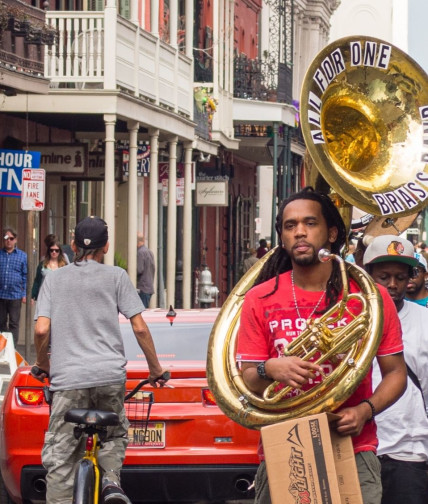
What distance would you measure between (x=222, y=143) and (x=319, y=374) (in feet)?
97.2

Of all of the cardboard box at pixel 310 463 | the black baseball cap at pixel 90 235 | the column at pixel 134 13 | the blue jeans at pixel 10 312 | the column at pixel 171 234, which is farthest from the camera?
the column at pixel 171 234

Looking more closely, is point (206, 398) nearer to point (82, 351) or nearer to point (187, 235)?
point (82, 351)

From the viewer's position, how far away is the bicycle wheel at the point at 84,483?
7562 millimetres

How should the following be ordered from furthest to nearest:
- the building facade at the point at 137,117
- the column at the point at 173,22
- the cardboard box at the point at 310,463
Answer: the column at the point at 173,22 < the building facade at the point at 137,117 < the cardboard box at the point at 310,463

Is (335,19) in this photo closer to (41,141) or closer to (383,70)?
(41,141)

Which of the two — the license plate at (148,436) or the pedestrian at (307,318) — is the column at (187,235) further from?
the pedestrian at (307,318)

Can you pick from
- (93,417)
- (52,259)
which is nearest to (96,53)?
(52,259)

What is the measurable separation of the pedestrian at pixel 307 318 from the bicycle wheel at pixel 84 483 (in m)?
2.44

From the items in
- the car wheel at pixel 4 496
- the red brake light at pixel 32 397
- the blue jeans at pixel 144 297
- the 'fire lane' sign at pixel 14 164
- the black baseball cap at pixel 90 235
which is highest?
the 'fire lane' sign at pixel 14 164

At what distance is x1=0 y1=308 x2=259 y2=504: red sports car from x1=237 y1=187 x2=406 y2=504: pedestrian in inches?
150

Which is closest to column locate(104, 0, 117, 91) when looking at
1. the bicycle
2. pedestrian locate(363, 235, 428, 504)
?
the bicycle

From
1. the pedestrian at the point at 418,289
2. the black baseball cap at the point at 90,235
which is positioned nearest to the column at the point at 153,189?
the pedestrian at the point at 418,289

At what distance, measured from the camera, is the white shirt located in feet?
20.5

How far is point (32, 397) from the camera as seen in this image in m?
9.34
